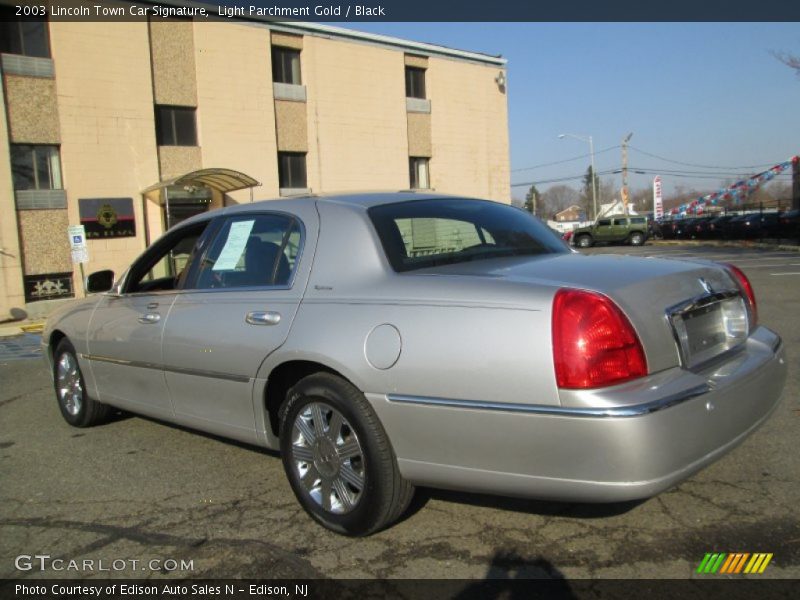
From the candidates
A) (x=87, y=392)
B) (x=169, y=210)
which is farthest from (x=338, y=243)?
(x=169, y=210)

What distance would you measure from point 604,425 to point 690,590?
2.58ft

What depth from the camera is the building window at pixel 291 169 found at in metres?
19.0

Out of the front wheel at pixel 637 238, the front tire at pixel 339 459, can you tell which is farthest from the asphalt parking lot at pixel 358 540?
the front wheel at pixel 637 238

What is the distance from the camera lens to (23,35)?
14.8 meters

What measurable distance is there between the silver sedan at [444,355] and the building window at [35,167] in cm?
1309

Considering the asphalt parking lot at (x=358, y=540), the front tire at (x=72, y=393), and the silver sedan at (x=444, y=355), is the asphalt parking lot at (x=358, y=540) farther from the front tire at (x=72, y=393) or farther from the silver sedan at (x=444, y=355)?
the front tire at (x=72, y=393)

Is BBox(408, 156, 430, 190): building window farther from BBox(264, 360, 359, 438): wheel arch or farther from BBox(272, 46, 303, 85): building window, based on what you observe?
BBox(264, 360, 359, 438): wheel arch

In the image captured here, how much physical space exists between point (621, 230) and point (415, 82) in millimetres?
20950

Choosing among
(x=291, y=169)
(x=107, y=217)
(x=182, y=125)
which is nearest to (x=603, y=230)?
(x=291, y=169)

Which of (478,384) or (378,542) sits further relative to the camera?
(378,542)

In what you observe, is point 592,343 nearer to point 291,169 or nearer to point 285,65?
point 291,169

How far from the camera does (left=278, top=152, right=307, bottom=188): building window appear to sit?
1902 centimetres

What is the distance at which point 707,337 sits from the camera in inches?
117

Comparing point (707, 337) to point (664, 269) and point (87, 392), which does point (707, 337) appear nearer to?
point (664, 269)
